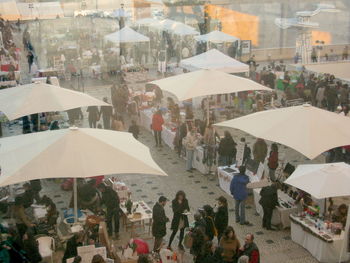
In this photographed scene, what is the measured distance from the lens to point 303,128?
34.3 feet

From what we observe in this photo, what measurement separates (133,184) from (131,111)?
17.9 ft

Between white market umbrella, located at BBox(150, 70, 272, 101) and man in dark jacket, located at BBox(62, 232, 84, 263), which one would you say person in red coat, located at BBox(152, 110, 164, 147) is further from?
man in dark jacket, located at BBox(62, 232, 84, 263)

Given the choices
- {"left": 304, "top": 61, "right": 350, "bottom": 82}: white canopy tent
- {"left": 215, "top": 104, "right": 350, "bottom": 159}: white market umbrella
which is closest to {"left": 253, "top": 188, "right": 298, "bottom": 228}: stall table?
{"left": 215, "top": 104, "right": 350, "bottom": 159}: white market umbrella

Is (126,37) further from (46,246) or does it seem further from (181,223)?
(46,246)

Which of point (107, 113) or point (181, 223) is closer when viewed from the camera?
point (181, 223)

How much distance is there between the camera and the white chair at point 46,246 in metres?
8.96

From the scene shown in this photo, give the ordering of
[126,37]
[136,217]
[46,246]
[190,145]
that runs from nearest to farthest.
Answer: [46,246] < [136,217] < [190,145] < [126,37]

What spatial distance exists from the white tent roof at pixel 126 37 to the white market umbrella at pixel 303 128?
46.5ft

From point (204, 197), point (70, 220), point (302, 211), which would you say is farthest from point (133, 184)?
point (302, 211)

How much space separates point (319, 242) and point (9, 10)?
77.3 ft

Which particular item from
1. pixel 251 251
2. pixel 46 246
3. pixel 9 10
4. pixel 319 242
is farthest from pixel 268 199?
pixel 9 10

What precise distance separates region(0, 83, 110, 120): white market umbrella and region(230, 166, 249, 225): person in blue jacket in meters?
4.41

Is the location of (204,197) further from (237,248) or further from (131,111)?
(131,111)

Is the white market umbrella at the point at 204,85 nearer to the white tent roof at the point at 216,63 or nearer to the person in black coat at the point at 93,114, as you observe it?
the person in black coat at the point at 93,114
